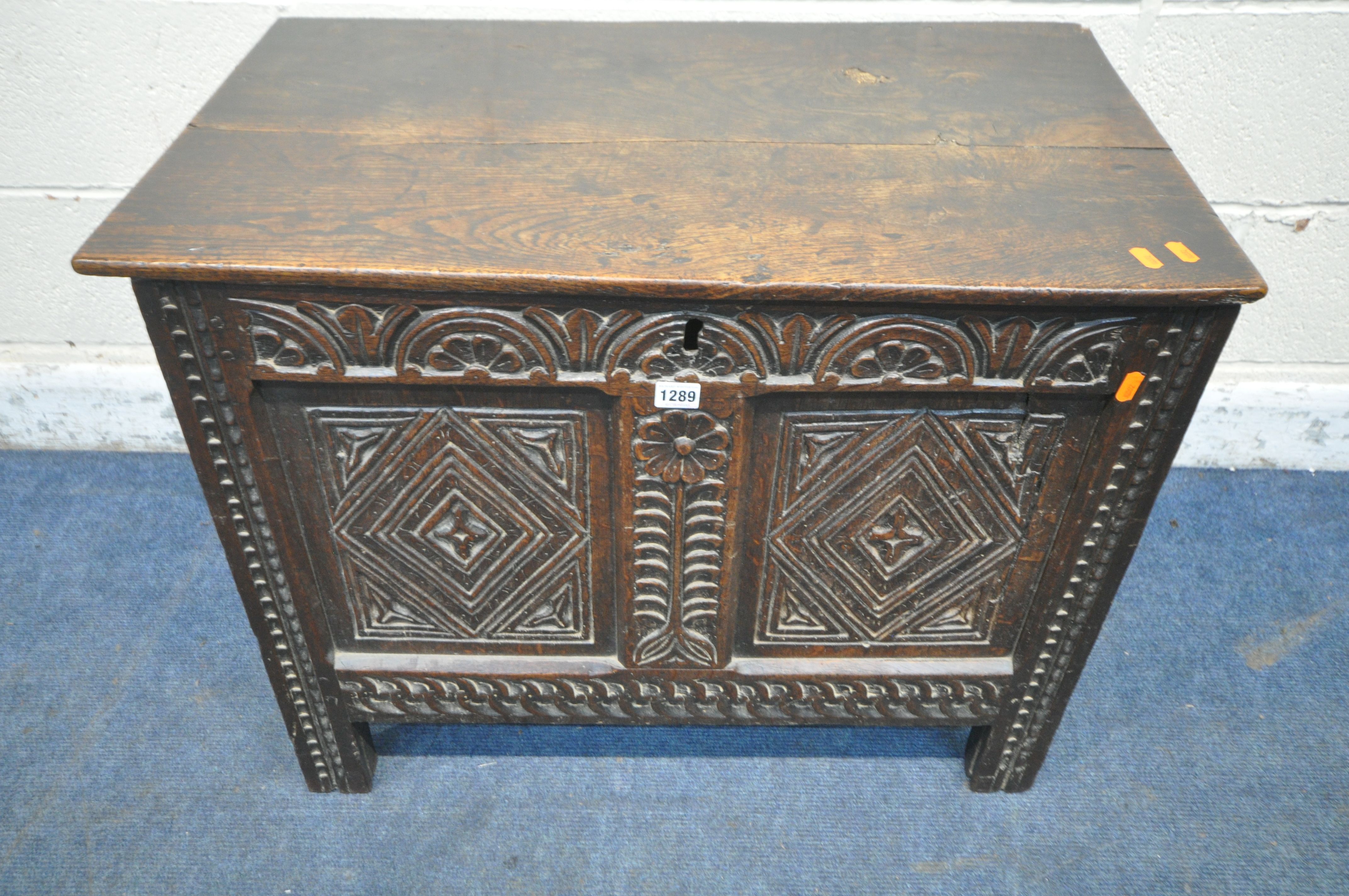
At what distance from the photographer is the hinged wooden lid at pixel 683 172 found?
0.92m

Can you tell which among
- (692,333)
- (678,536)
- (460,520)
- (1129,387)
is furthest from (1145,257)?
(460,520)

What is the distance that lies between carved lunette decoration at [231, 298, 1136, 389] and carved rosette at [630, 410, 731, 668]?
8cm

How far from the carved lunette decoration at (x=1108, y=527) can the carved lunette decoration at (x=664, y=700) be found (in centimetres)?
7

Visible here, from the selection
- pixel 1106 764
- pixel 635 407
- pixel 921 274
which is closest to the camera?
pixel 921 274

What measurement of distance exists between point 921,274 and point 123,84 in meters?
1.41

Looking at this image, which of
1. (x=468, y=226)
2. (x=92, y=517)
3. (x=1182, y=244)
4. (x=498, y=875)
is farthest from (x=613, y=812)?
(x=92, y=517)

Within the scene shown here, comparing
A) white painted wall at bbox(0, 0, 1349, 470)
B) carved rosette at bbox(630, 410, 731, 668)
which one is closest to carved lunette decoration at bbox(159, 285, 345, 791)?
carved rosette at bbox(630, 410, 731, 668)

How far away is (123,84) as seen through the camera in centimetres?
159

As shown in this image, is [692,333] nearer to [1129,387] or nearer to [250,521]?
[1129,387]

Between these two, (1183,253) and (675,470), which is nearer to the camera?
(1183,253)

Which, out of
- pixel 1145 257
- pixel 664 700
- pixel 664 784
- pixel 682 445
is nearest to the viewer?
pixel 1145 257

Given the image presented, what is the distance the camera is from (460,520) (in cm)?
116

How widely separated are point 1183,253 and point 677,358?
52 cm

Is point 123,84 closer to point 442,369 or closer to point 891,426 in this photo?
point 442,369
